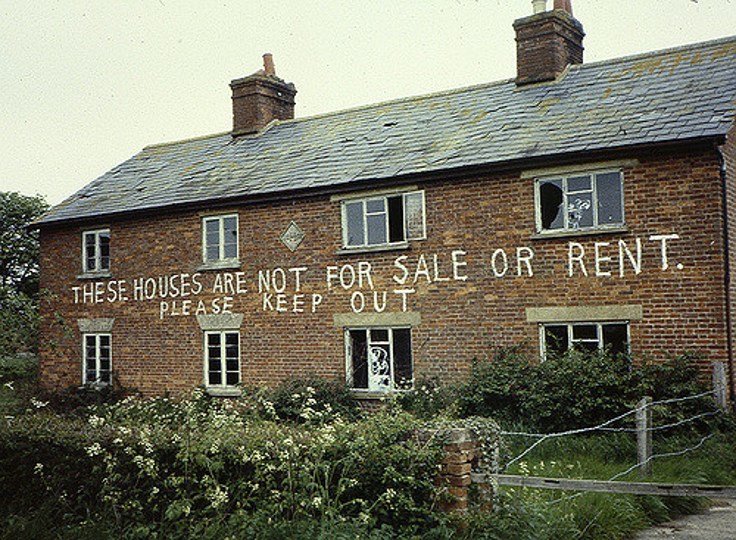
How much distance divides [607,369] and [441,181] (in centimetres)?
488

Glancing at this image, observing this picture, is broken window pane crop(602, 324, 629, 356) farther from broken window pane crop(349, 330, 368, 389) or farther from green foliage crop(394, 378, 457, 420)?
broken window pane crop(349, 330, 368, 389)

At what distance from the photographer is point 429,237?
50.9 ft

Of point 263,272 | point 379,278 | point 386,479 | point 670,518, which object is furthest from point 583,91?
point 386,479

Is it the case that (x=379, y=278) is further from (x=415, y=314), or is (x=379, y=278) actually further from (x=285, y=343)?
(x=285, y=343)

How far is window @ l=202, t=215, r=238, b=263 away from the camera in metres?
18.3

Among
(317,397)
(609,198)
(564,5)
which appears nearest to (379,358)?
(317,397)

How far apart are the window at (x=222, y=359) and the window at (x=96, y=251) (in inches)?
160

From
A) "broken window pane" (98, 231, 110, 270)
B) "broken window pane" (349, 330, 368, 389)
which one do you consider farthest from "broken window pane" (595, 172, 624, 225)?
"broken window pane" (98, 231, 110, 270)

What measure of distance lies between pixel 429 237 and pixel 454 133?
273 centimetres

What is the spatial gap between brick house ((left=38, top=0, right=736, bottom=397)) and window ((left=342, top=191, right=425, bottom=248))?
41 mm

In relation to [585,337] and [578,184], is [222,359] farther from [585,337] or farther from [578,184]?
[578,184]

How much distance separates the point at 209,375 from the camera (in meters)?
18.3

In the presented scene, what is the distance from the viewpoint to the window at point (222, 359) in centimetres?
1802

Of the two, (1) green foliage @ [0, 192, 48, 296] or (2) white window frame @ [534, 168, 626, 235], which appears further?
(1) green foliage @ [0, 192, 48, 296]
